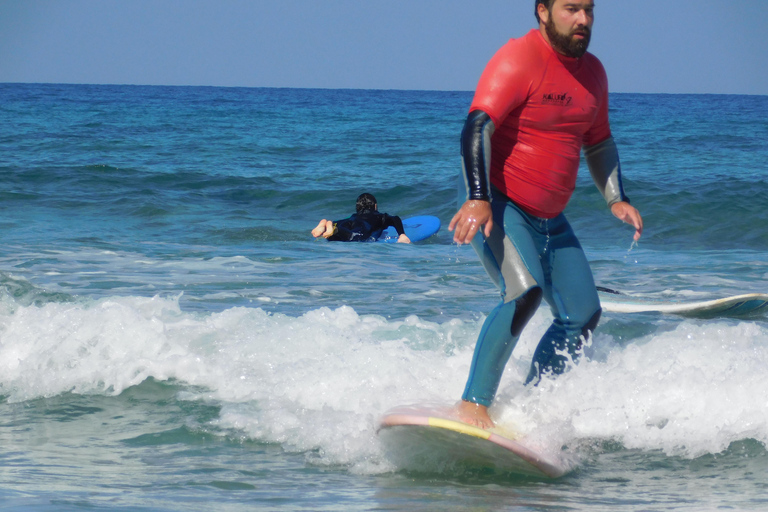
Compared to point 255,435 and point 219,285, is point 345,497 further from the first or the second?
point 219,285

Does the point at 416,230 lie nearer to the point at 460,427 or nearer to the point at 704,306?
the point at 704,306

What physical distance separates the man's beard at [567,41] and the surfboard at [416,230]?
24.6 ft

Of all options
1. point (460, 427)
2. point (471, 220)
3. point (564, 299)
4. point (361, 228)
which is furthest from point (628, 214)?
point (361, 228)

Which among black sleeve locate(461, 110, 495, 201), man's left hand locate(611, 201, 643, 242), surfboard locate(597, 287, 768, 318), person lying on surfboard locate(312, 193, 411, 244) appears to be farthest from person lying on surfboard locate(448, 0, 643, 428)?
person lying on surfboard locate(312, 193, 411, 244)

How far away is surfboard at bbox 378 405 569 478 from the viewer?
2994mm

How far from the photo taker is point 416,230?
1130 centimetres

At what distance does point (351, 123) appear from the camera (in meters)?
36.5

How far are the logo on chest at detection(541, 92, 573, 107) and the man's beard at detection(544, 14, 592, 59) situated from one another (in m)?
0.15

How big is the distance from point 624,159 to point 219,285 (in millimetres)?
16997

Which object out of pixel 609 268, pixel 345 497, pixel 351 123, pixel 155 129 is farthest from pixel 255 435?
pixel 351 123

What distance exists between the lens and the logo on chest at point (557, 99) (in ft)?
10.2

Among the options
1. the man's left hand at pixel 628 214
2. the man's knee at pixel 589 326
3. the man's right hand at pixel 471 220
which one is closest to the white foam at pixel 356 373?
the man's knee at pixel 589 326

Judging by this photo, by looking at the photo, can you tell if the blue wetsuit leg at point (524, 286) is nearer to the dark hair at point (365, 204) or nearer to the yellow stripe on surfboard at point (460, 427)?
the yellow stripe on surfboard at point (460, 427)

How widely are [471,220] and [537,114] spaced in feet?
1.76
